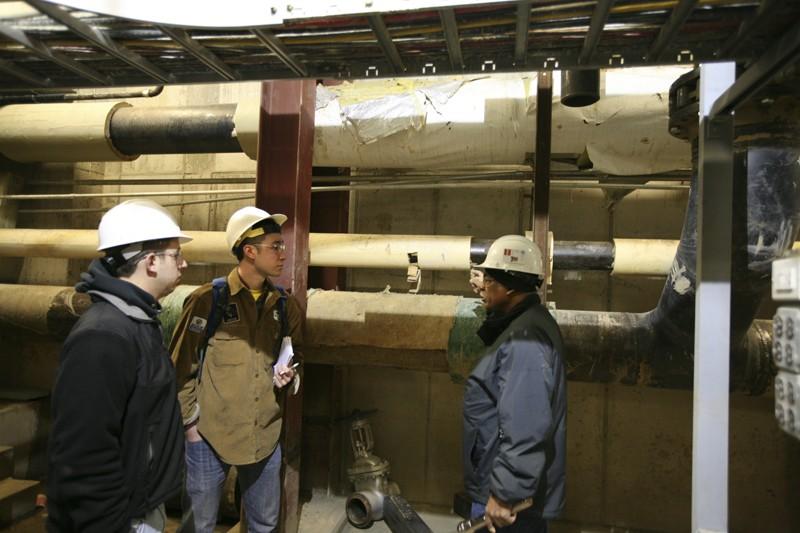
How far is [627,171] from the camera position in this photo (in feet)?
6.73

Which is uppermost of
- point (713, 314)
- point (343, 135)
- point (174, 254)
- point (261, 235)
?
point (343, 135)

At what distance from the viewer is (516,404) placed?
1.31 metres

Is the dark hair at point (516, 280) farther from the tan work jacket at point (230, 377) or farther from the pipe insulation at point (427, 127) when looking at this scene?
the tan work jacket at point (230, 377)

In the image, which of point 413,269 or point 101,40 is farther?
point 413,269

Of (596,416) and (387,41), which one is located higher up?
(387,41)

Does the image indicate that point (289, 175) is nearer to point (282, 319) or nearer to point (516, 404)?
point (282, 319)

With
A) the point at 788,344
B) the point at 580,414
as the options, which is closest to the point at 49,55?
the point at 788,344

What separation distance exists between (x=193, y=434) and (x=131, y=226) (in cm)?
93

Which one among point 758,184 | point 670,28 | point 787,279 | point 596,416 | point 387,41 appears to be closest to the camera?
point 787,279

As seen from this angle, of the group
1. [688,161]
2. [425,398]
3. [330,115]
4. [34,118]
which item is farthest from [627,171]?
[34,118]

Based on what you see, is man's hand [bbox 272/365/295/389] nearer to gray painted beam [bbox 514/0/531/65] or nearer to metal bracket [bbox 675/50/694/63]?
gray painted beam [bbox 514/0/531/65]

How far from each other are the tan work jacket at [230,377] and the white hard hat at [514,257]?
93 centimetres

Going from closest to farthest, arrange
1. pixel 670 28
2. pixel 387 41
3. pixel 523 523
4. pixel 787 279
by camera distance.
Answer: pixel 787 279 → pixel 670 28 → pixel 387 41 → pixel 523 523

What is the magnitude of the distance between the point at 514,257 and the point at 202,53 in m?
1.09
